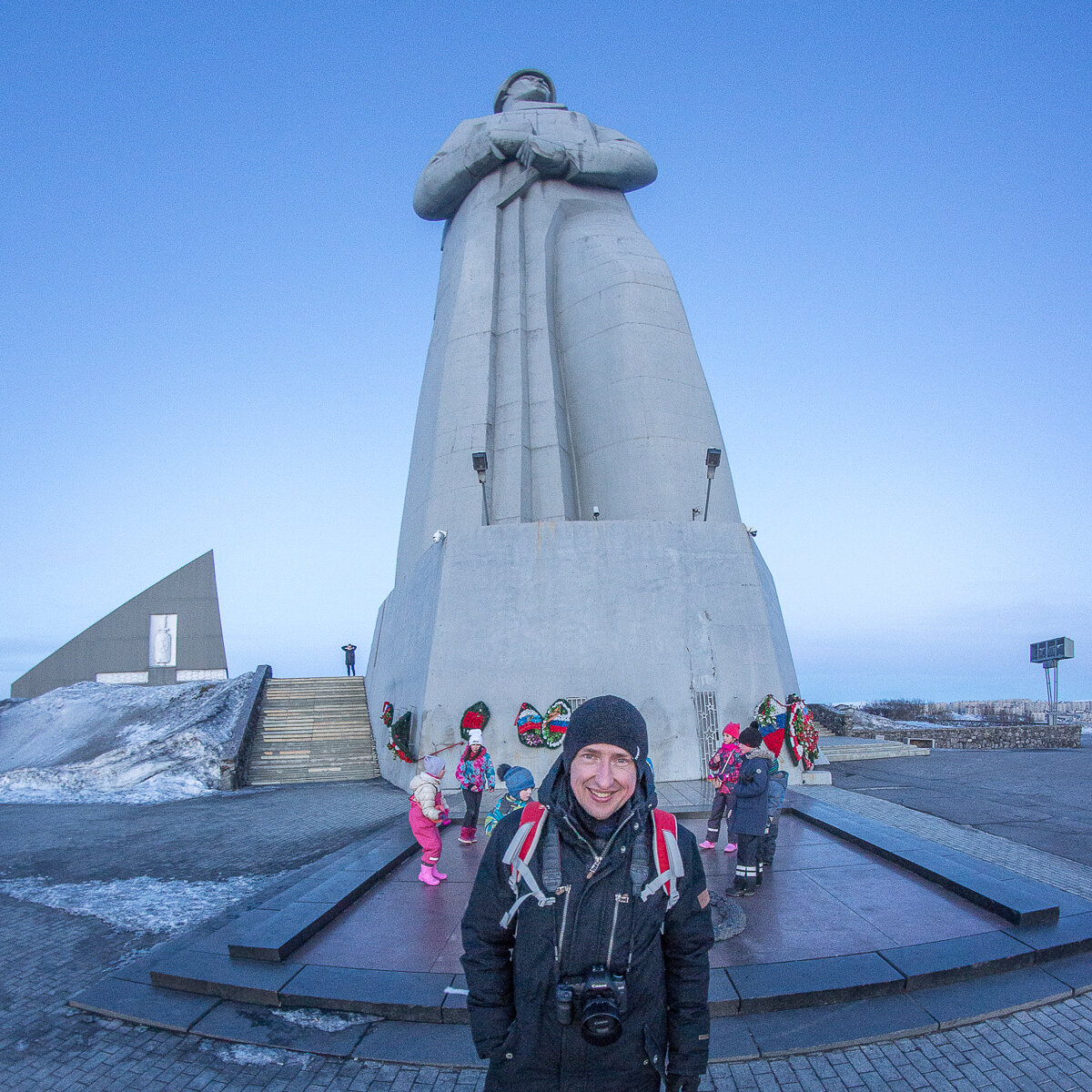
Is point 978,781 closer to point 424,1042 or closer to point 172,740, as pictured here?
point 424,1042

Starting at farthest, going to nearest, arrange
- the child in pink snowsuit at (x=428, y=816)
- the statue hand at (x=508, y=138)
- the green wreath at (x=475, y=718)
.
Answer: the statue hand at (x=508, y=138), the green wreath at (x=475, y=718), the child in pink snowsuit at (x=428, y=816)

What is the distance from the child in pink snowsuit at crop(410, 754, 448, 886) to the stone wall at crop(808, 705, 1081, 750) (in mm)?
17976

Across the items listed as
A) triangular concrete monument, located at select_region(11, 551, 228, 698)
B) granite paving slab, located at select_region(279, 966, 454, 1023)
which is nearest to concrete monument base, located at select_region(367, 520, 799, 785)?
granite paving slab, located at select_region(279, 966, 454, 1023)

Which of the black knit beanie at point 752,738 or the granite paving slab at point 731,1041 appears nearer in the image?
the granite paving slab at point 731,1041

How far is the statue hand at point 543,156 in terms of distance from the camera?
1839 centimetres

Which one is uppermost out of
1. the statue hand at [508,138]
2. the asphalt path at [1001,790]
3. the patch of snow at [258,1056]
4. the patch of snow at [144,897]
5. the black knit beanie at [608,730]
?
the statue hand at [508,138]

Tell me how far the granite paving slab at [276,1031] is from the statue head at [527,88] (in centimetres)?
2439

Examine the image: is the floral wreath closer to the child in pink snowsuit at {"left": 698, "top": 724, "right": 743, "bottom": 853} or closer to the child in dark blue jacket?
the child in pink snowsuit at {"left": 698, "top": 724, "right": 743, "bottom": 853}

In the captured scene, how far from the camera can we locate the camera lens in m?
1.87

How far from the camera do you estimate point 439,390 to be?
17109 mm

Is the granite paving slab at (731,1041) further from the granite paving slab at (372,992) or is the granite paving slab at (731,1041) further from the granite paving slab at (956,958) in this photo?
the granite paving slab at (372,992)

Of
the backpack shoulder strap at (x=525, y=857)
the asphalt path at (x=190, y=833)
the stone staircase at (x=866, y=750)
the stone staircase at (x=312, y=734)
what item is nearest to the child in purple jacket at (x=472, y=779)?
the asphalt path at (x=190, y=833)

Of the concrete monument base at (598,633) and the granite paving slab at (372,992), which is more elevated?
the concrete monument base at (598,633)

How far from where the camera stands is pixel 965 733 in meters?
21.7
